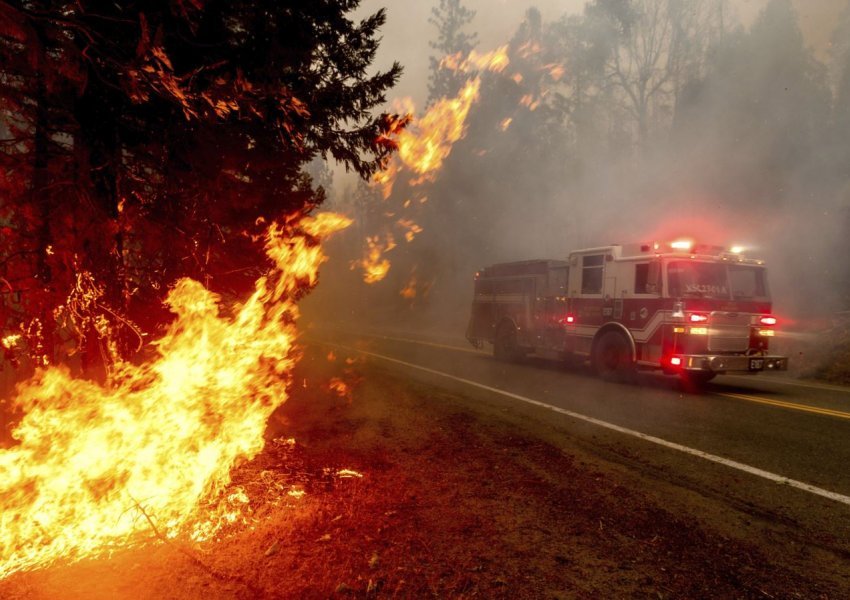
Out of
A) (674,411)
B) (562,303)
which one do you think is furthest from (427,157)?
(674,411)

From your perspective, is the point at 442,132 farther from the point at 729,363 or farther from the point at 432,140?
the point at 729,363

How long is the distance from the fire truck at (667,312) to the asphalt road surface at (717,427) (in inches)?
23.7

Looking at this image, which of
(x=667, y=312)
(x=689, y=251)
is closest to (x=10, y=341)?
(x=667, y=312)

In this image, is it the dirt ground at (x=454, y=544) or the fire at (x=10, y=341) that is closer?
the dirt ground at (x=454, y=544)

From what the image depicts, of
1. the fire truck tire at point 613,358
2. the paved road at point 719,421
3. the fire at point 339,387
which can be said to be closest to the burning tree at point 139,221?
the fire at point 339,387

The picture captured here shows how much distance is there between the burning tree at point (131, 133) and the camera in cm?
416

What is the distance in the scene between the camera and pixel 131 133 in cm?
538

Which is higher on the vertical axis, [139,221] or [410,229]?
[410,229]

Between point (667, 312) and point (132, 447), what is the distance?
9.22m

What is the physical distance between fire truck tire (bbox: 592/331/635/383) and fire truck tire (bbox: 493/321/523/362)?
3.25 metres

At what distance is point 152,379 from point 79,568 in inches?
80.9

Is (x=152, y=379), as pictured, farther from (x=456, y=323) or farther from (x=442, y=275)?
(x=442, y=275)

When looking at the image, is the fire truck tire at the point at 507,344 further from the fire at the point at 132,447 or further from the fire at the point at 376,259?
the fire at the point at 376,259

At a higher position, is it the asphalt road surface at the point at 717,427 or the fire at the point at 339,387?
the asphalt road surface at the point at 717,427
